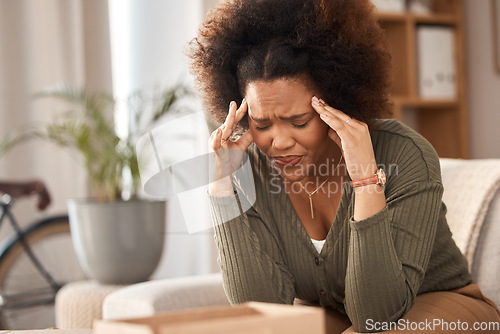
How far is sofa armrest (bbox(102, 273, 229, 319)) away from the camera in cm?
139

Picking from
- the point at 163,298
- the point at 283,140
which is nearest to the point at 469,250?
the point at 283,140

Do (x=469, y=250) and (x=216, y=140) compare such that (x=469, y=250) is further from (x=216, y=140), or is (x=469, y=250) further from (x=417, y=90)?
(x=417, y=90)

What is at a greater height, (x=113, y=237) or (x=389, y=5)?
(x=389, y=5)

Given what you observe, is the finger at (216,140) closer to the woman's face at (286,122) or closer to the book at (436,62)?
the woman's face at (286,122)

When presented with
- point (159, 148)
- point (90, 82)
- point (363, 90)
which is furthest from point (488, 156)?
point (363, 90)

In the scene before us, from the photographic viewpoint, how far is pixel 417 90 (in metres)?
3.19

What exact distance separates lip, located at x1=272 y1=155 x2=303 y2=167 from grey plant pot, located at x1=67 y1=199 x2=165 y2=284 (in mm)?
1237

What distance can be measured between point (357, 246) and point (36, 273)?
2045 mm

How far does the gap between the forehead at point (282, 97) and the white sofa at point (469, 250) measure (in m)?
0.53

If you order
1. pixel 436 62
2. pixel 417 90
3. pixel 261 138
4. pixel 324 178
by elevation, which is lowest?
pixel 324 178

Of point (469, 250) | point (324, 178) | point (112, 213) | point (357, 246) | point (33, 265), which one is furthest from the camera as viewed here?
point (33, 265)

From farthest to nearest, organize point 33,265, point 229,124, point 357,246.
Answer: point 33,265, point 229,124, point 357,246

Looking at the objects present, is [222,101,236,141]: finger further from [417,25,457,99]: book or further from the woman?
[417,25,457,99]: book

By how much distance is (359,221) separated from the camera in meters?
1.11
